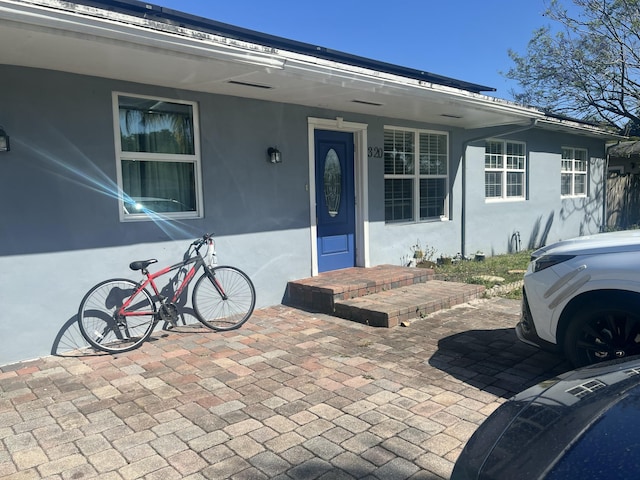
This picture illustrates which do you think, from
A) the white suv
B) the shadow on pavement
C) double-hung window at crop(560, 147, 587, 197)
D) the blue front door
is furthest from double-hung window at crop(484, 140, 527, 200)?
the white suv

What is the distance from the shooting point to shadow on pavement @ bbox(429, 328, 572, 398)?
3.88 metres

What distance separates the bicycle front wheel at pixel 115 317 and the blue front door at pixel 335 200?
111 inches

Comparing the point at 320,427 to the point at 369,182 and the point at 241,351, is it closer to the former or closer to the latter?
the point at 241,351

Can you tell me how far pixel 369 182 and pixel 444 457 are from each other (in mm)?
5365

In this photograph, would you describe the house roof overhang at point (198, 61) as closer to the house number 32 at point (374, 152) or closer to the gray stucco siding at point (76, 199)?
the gray stucco siding at point (76, 199)

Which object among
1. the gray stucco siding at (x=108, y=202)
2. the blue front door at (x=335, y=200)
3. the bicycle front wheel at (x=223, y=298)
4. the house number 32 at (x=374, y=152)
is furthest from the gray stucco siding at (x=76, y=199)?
the house number 32 at (x=374, y=152)

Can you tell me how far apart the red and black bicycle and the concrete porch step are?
34.7 inches

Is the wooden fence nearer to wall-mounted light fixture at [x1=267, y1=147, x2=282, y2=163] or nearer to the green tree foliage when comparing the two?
the green tree foliage

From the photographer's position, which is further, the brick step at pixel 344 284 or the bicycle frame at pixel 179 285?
the brick step at pixel 344 284

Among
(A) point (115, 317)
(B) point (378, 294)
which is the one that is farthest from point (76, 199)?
(B) point (378, 294)

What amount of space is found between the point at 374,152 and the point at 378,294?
8.26 ft

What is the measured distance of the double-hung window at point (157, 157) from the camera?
17.0ft

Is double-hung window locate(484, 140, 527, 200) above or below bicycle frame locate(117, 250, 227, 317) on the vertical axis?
above

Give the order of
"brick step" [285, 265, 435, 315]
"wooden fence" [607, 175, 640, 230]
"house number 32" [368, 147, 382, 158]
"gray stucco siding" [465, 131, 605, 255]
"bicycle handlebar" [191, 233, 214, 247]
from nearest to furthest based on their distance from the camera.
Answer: "bicycle handlebar" [191, 233, 214, 247] → "brick step" [285, 265, 435, 315] → "house number 32" [368, 147, 382, 158] → "gray stucco siding" [465, 131, 605, 255] → "wooden fence" [607, 175, 640, 230]
